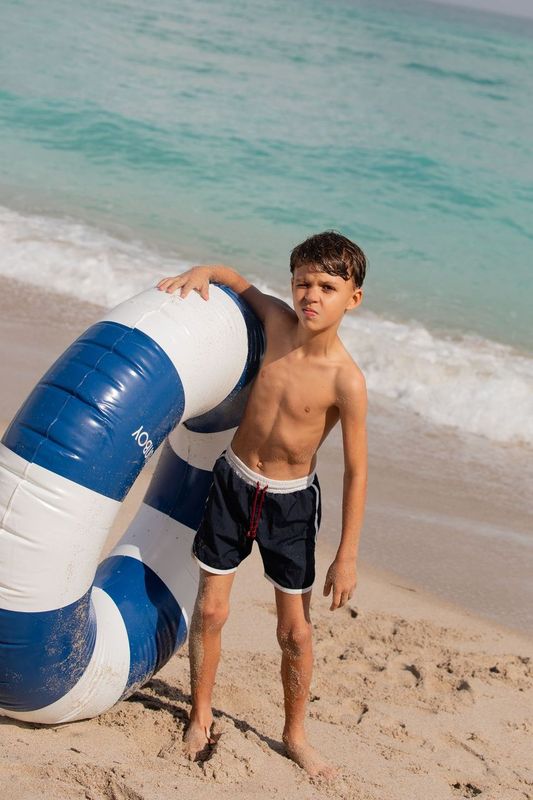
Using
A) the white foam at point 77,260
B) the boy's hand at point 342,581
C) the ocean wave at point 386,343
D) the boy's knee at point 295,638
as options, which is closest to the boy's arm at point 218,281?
the boy's hand at point 342,581

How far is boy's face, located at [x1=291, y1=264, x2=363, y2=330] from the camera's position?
2977 millimetres

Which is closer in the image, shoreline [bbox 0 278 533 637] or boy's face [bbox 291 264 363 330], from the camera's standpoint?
boy's face [bbox 291 264 363 330]

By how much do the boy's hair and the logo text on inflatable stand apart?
0.67 metres

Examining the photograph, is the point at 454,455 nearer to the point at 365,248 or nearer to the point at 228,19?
the point at 365,248

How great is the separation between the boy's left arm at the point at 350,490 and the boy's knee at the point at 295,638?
0.50 ft

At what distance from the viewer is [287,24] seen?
28500 mm

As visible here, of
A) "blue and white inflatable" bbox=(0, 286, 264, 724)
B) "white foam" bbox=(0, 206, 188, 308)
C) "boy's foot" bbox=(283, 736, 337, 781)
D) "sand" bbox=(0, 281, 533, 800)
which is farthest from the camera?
"white foam" bbox=(0, 206, 188, 308)

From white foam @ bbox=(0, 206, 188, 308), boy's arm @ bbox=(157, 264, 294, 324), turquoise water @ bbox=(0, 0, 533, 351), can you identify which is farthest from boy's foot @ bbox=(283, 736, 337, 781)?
turquoise water @ bbox=(0, 0, 533, 351)

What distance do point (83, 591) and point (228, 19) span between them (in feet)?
84.2

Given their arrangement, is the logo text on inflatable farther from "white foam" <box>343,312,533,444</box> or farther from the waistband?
"white foam" <box>343,312,533,444</box>

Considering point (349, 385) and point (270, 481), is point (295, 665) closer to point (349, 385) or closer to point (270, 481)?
point (270, 481)

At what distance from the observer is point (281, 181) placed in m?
12.8

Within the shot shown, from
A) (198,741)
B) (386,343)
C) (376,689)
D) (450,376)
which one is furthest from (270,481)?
(386,343)

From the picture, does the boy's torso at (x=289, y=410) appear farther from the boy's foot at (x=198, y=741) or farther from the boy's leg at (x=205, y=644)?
the boy's foot at (x=198, y=741)
